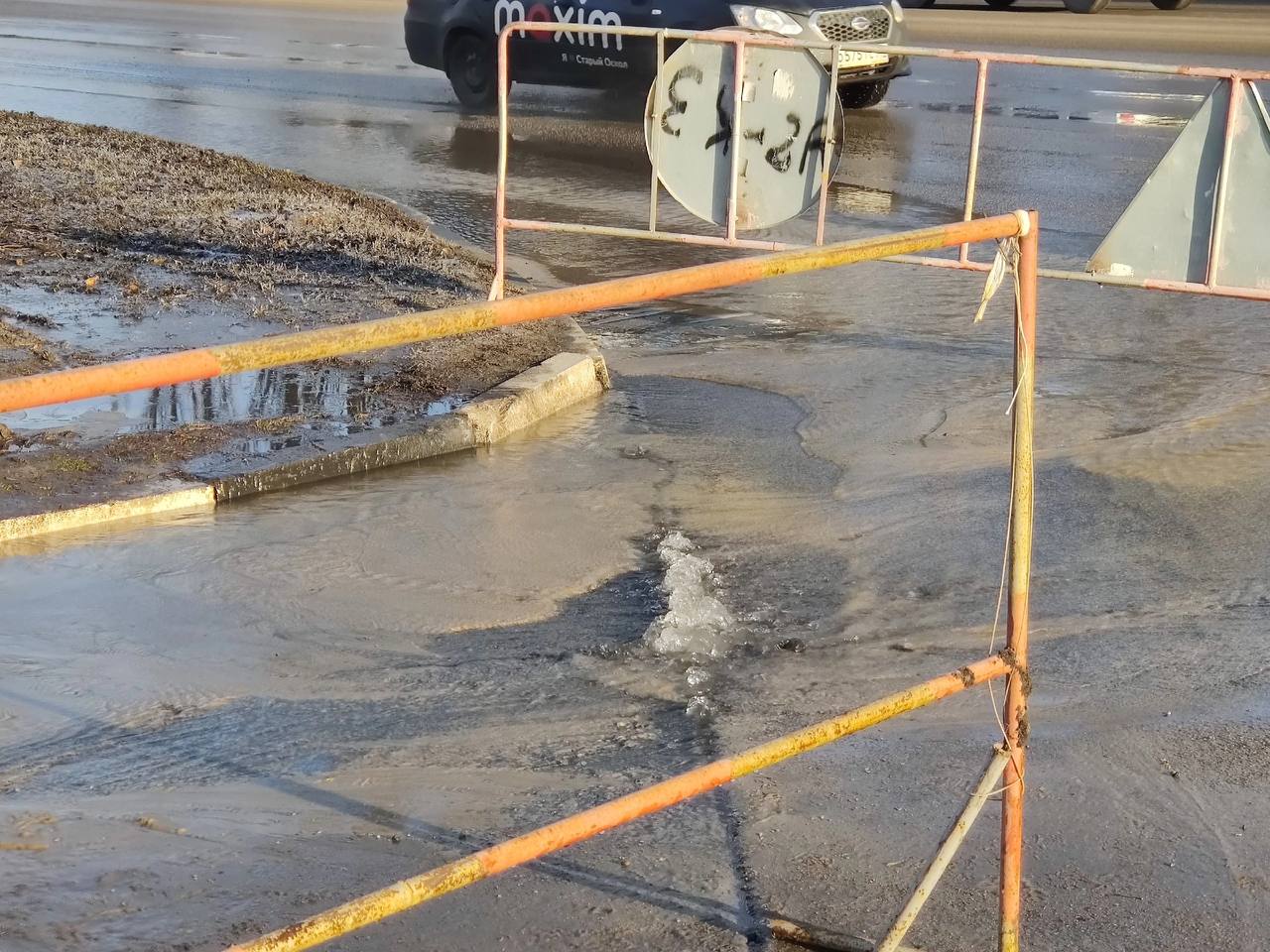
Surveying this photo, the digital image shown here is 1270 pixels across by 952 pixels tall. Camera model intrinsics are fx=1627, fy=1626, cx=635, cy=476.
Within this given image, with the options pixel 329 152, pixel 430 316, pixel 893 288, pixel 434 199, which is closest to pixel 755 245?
pixel 893 288

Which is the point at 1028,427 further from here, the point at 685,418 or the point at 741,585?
the point at 685,418

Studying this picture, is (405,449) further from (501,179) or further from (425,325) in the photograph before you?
(425,325)

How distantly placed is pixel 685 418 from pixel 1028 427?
405cm

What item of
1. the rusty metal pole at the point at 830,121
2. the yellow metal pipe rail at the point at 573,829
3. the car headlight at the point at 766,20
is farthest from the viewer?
the car headlight at the point at 766,20

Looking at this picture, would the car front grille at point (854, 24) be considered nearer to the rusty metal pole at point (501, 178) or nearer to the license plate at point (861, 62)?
the license plate at point (861, 62)

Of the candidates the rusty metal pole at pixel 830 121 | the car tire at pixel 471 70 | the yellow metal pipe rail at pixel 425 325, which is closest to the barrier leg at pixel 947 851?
the yellow metal pipe rail at pixel 425 325

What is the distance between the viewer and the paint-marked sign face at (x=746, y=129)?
26.7 ft

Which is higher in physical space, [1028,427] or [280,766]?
[1028,427]

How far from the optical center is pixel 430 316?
7.82ft

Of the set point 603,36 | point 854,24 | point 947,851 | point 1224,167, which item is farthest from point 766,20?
point 947,851

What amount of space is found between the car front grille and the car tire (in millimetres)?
3703

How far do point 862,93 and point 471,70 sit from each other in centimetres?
413

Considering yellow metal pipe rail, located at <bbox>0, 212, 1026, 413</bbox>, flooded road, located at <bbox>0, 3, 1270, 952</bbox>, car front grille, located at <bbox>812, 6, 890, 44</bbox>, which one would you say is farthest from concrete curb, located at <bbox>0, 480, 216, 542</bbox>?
car front grille, located at <bbox>812, 6, 890, 44</bbox>

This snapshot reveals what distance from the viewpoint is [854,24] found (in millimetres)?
15414
